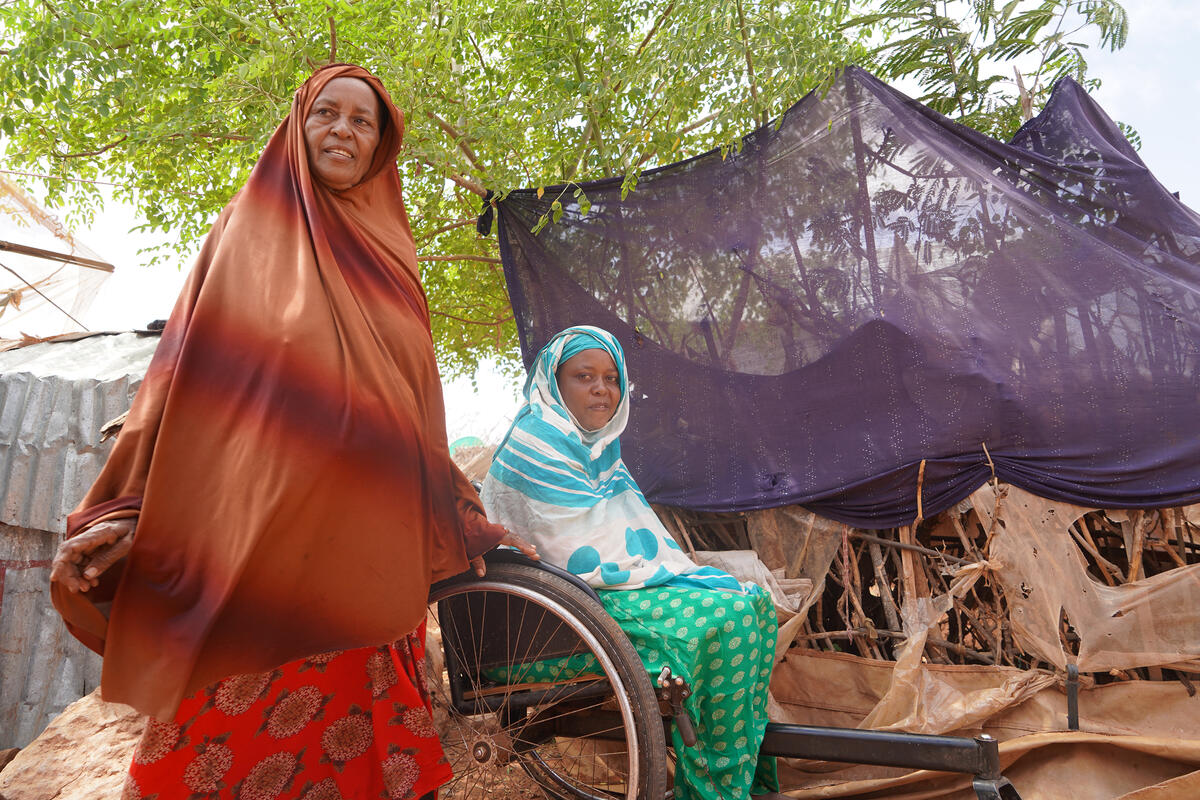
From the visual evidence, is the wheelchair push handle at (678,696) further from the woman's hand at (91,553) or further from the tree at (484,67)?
the tree at (484,67)

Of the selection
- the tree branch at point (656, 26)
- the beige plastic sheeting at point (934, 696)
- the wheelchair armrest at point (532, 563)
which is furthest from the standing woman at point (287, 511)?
the tree branch at point (656, 26)

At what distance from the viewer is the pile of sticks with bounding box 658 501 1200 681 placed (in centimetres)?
237

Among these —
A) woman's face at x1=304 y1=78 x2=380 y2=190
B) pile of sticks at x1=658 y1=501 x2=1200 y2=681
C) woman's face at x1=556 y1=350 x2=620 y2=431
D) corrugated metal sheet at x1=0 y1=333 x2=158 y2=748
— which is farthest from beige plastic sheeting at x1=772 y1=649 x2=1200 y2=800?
corrugated metal sheet at x1=0 y1=333 x2=158 y2=748

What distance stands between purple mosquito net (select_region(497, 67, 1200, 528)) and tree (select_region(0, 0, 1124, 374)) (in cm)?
32

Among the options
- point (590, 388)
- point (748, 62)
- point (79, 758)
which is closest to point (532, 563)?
point (590, 388)

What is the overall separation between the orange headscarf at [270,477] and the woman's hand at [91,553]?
3cm

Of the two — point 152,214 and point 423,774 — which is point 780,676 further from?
point 152,214

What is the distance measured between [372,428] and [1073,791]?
7.00 ft

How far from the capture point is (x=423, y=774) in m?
1.72

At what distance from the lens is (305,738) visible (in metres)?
1.71

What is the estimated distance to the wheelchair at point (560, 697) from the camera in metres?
1.69

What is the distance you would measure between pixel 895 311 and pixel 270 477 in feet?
7.29

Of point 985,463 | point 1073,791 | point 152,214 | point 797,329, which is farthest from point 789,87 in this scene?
point 152,214

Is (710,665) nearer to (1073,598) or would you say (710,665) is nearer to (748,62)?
(1073,598)
